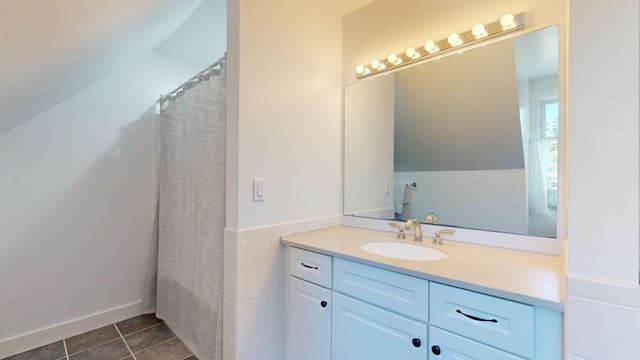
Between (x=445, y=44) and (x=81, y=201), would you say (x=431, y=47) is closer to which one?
(x=445, y=44)

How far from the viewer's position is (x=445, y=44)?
159cm

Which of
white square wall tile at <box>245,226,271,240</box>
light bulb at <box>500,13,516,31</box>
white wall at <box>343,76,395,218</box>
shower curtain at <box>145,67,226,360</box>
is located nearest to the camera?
light bulb at <box>500,13,516,31</box>

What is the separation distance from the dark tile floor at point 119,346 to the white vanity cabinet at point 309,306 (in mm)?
871

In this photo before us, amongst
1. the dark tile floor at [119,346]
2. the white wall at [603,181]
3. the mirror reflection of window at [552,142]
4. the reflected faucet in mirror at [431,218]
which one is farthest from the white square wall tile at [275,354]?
the mirror reflection of window at [552,142]

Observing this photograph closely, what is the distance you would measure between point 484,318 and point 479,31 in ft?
4.42

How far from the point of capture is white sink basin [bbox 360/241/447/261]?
1.44m

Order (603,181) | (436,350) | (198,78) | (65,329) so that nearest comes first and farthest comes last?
(603,181), (436,350), (198,78), (65,329)

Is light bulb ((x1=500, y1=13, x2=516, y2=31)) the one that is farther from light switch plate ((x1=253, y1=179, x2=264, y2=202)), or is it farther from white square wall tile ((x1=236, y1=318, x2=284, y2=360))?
white square wall tile ((x1=236, y1=318, x2=284, y2=360))

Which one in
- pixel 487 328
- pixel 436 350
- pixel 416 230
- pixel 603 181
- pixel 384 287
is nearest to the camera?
pixel 603 181

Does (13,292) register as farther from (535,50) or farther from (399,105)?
(535,50)

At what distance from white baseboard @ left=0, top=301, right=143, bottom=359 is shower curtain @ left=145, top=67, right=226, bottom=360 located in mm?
312

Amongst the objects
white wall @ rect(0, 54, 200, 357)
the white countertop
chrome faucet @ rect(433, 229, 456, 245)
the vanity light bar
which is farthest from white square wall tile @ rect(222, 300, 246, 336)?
the vanity light bar

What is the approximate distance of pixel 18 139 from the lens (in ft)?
6.38

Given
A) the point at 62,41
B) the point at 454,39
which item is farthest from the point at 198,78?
the point at 454,39
